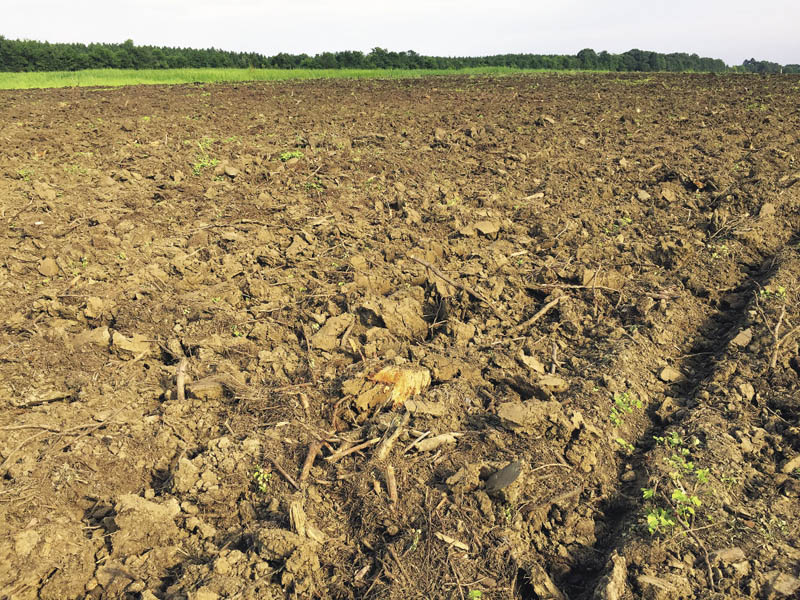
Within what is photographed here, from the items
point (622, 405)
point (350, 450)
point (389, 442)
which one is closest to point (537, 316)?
point (622, 405)

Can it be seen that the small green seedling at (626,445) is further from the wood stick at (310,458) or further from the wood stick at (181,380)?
the wood stick at (181,380)

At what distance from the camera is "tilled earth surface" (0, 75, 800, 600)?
295 centimetres

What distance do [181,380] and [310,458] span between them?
145 centimetres

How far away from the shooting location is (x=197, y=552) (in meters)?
3.08

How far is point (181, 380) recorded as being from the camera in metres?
4.42

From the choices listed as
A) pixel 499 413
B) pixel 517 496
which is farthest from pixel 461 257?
pixel 517 496

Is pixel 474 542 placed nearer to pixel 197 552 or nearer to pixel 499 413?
pixel 499 413

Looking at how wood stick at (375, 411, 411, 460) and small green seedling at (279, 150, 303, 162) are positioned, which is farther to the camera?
small green seedling at (279, 150, 303, 162)

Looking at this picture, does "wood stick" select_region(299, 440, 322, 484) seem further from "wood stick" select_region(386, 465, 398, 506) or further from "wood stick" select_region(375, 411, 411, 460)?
"wood stick" select_region(386, 465, 398, 506)

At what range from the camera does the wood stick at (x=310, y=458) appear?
3.49m

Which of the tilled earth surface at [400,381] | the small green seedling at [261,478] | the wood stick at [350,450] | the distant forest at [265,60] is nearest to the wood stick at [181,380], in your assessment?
the tilled earth surface at [400,381]

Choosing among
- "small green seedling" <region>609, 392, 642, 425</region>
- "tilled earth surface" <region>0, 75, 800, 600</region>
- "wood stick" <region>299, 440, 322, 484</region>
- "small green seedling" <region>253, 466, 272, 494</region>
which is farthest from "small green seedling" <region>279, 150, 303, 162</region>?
"small green seedling" <region>609, 392, 642, 425</region>

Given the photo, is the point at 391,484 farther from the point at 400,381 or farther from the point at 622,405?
the point at 622,405

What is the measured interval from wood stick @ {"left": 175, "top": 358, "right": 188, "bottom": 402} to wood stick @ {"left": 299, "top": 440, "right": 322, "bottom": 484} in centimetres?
122
